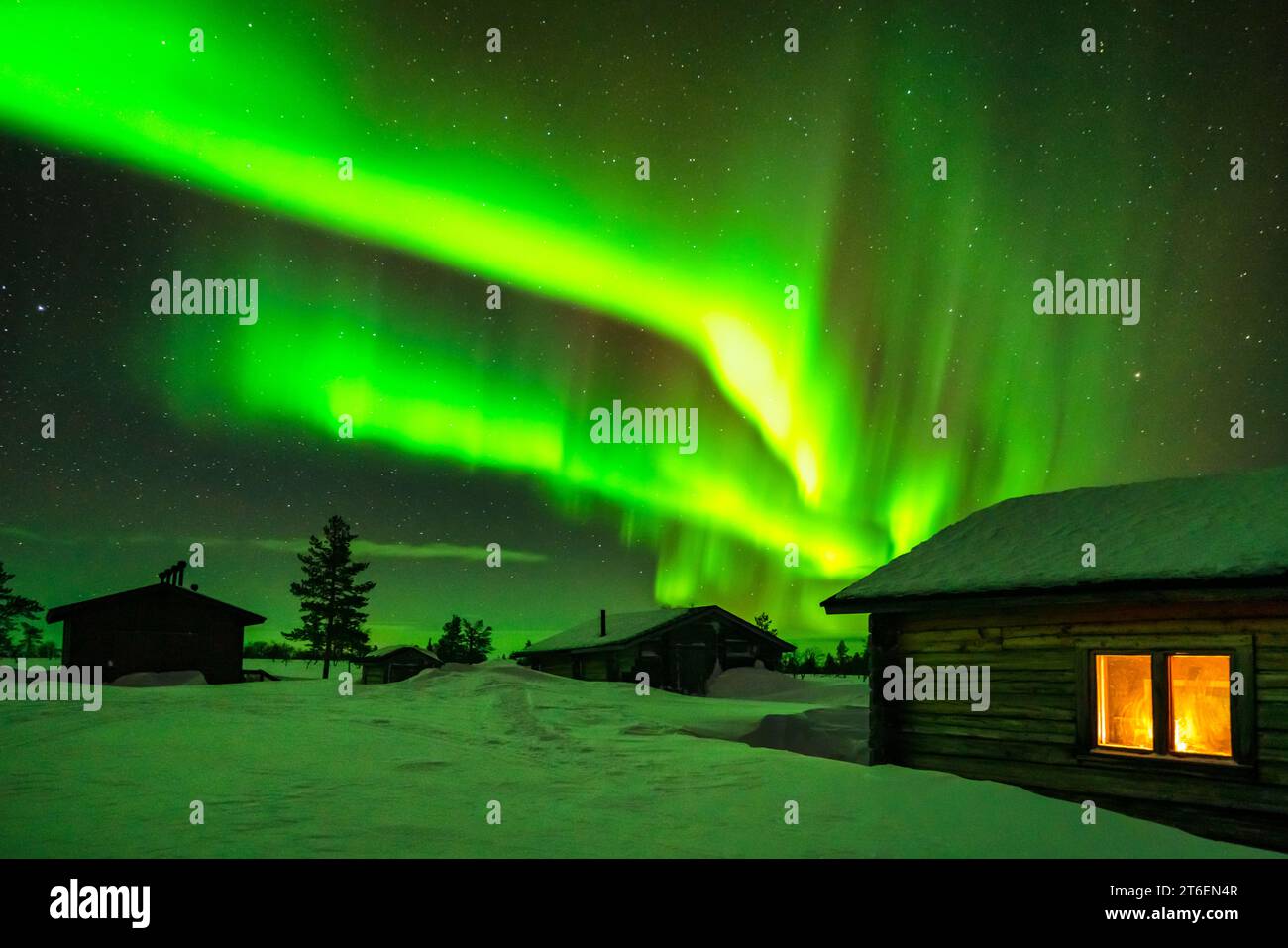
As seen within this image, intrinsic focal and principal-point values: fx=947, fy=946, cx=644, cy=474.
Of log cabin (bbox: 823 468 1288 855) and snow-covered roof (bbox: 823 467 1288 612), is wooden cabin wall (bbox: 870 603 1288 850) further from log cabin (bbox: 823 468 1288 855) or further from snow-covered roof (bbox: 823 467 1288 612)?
snow-covered roof (bbox: 823 467 1288 612)

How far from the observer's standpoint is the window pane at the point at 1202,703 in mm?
15000

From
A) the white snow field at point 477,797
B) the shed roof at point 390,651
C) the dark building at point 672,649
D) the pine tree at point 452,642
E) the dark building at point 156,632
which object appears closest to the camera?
the white snow field at point 477,797

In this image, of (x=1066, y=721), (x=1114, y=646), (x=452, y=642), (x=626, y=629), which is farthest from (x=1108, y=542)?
(x=452, y=642)

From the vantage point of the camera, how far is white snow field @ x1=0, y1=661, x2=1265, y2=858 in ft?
33.5

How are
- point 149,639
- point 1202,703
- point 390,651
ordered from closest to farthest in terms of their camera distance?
1. point 1202,703
2. point 149,639
3. point 390,651

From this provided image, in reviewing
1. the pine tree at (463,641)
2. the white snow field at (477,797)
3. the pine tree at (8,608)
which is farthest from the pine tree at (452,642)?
the white snow field at (477,797)

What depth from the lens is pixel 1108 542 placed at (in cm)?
1480

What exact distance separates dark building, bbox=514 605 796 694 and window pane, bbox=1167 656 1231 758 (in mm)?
26089

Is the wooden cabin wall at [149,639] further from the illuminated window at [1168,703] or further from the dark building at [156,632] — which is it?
the illuminated window at [1168,703]

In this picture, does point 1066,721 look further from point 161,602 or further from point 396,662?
point 396,662

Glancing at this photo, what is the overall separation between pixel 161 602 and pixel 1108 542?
128ft
